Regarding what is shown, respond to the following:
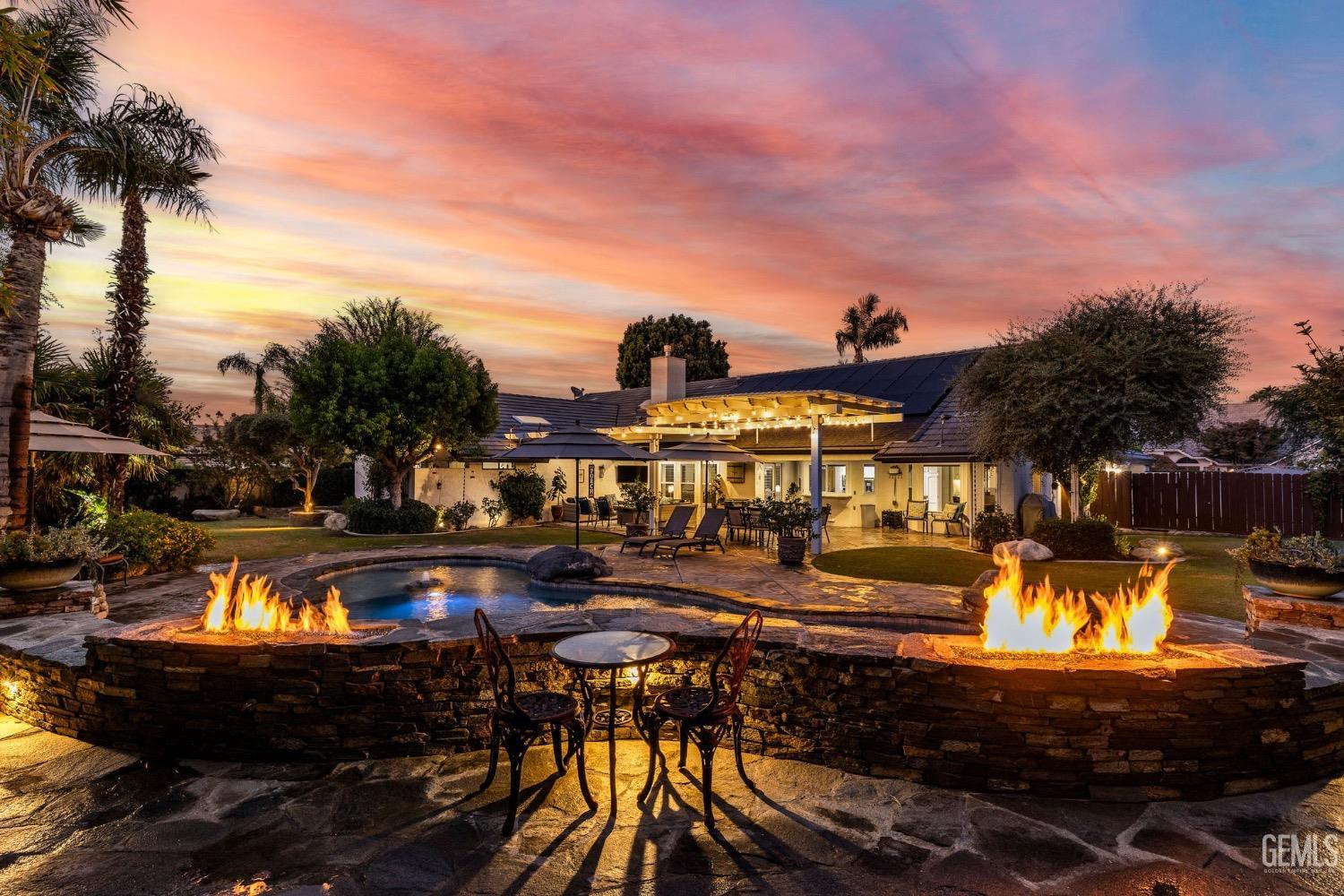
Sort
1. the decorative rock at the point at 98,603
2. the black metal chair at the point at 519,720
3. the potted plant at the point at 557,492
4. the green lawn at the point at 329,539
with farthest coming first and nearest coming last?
the potted plant at the point at 557,492
the green lawn at the point at 329,539
the decorative rock at the point at 98,603
the black metal chair at the point at 519,720

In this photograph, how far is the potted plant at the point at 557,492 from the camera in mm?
22953

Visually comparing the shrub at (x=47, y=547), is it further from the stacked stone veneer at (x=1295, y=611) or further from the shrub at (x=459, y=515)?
the shrub at (x=459, y=515)

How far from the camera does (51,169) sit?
35.1ft

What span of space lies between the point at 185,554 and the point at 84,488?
5.48 meters

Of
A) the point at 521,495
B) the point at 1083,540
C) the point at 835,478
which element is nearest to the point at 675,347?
the point at 521,495

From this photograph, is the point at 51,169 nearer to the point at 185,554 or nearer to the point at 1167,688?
the point at 185,554

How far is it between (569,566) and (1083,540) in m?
11.1

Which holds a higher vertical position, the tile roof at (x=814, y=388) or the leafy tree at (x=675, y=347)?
the leafy tree at (x=675, y=347)

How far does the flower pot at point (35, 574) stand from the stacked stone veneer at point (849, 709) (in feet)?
6.13

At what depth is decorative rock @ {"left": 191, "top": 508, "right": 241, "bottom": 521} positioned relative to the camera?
80.5ft

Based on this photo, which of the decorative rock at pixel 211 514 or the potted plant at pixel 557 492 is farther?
the decorative rock at pixel 211 514

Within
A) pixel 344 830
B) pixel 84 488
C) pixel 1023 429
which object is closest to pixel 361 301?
pixel 84 488

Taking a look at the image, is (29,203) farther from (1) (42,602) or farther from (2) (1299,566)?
(2) (1299,566)

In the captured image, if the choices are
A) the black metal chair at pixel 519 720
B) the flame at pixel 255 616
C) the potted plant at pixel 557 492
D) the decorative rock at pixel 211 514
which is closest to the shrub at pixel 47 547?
the flame at pixel 255 616
